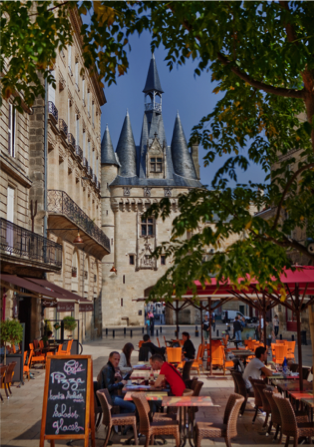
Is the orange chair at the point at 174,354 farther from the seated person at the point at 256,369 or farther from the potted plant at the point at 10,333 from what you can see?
the seated person at the point at 256,369

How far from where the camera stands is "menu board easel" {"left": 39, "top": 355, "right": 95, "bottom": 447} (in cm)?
665

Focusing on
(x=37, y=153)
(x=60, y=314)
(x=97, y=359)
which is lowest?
(x=97, y=359)

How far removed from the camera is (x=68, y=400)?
6.82 m

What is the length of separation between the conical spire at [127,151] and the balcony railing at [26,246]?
30050 mm

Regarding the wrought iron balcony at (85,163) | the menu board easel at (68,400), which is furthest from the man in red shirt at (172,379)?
the wrought iron balcony at (85,163)

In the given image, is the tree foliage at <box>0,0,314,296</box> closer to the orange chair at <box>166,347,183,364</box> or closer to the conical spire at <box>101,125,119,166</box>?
the orange chair at <box>166,347,183,364</box>

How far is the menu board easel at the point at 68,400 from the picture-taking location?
6.65m

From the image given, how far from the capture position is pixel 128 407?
783cm

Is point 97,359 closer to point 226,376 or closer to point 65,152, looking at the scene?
point 226,376

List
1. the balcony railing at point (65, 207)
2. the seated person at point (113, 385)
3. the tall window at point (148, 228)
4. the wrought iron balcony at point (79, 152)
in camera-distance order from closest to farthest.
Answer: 1. the seated person at point (113, 385)
2. the balcony railing at point (65, 207)
3. the wrought iron balcony at point (79, 152)
4. the tall window at point (148, 228)

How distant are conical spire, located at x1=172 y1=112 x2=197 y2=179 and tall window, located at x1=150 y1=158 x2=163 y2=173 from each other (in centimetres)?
198

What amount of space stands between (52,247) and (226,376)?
951 centimetres

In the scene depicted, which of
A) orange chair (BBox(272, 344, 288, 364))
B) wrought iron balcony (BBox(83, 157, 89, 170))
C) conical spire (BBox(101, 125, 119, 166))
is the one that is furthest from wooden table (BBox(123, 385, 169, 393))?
conical spire (BBox(101, 125, 119, 166))

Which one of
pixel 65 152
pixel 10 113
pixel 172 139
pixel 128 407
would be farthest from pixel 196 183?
pixel 128 407
